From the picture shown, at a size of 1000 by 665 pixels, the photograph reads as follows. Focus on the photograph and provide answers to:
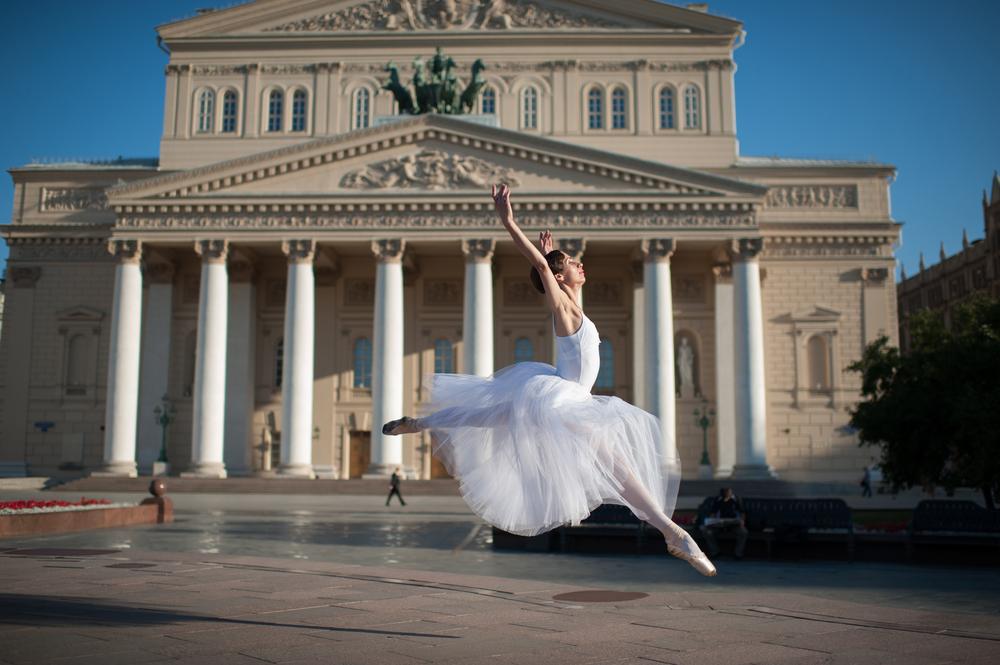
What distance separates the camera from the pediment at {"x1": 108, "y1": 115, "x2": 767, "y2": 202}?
4494 centimetres

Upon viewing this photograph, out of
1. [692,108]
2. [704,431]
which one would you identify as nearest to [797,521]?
[704,431]

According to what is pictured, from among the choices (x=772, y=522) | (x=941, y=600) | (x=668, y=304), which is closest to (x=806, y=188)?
(x=668, y=304)

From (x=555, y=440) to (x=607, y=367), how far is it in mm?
43131

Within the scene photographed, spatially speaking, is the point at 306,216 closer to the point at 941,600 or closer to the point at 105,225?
the point at 105,225

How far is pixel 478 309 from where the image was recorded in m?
44.3

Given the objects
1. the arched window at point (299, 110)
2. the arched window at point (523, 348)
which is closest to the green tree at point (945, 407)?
the arched window at point (523, 348)

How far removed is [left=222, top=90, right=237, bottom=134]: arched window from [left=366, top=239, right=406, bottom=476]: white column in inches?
654

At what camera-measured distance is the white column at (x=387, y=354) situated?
43625 millimetres

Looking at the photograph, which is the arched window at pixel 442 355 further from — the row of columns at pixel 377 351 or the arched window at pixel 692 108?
the arched window at pixel 692 108

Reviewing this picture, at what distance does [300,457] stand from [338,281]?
1090cm

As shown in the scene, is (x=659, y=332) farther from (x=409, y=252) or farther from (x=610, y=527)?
(x=610, y=527)

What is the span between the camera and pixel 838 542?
697 inches

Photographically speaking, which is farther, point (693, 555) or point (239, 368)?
point (239, 368)

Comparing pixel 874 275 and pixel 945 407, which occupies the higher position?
pixel 874 275
